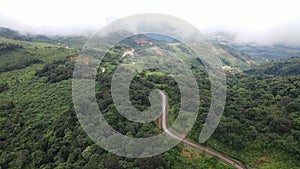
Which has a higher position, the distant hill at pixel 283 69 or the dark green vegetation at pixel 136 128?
the distant hill at pixel 283 69

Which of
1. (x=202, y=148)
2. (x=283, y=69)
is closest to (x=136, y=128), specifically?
(x=202, y=148)

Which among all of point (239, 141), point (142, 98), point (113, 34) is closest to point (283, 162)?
point (239, 141)

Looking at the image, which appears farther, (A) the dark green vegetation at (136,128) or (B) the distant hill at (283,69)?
(B) the distant hill at (283,69)

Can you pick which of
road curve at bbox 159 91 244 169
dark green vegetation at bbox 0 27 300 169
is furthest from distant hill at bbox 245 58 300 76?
road curve at bbox 159 91 244 169

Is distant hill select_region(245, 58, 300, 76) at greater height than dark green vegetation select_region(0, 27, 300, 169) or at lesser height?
greater

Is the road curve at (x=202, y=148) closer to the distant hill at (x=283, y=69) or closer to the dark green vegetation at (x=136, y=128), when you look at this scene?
the dark green vegetation at (x=136, y=128)

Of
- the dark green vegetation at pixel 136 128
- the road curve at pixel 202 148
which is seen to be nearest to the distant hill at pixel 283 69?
Answer: the dark green vegetation at pixel 136 128

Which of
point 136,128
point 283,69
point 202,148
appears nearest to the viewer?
point 202,148

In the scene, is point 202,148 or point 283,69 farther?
point 283,69

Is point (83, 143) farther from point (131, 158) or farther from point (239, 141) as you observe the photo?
point (239, 141)

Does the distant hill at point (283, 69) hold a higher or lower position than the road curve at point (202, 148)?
higher

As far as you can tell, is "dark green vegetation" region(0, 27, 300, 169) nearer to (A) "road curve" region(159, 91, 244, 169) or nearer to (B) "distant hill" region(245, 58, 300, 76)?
(A) "road curve" region(159, 91, 244, 169)

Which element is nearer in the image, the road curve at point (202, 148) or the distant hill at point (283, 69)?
the road curve at point (202, 148)

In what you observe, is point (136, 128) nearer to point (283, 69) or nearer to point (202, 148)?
point (202, 148)
